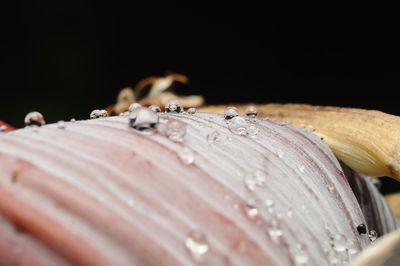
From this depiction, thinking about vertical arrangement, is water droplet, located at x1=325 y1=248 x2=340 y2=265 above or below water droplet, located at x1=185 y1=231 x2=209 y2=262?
above

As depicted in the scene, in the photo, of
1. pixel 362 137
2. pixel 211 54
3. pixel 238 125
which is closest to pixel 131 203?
pixel 238 125

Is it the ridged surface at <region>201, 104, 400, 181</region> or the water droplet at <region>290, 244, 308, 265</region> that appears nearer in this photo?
the water droplet at <region>290, 244, 308, 265</region>

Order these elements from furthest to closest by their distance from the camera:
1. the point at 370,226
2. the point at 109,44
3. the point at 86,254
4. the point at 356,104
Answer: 1. the point at 109,44
2. the point at 356,104
3. the point at 370,226
4. the point at 86,254

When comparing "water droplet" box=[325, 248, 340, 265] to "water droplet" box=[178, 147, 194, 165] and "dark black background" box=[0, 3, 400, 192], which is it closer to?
"water droplet" box=[178, 147, 194, 165]

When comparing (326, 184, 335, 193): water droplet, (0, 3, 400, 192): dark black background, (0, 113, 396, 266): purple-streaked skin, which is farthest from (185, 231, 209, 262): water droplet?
(0, 3, 400, 192): dark black background

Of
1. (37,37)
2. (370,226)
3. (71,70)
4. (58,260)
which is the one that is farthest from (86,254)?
(37,37)

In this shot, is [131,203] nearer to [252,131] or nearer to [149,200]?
[149,200]

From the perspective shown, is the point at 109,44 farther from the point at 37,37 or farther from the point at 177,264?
the point at 177,264
